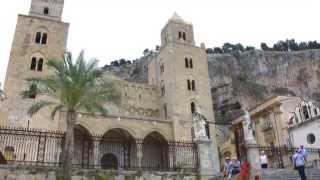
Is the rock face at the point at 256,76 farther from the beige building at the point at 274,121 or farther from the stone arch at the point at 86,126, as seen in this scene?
the stone arch at the point at 86,126

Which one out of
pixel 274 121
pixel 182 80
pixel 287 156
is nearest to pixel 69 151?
pixel 287 156

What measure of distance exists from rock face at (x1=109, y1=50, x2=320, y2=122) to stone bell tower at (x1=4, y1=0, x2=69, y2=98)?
100 feet

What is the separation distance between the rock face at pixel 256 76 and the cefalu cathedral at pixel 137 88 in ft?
55.7

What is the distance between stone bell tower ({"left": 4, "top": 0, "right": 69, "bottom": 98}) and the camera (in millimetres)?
31000

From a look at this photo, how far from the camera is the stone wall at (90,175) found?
13391 millimetres

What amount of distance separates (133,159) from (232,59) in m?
43.5

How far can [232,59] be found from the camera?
6812 cm

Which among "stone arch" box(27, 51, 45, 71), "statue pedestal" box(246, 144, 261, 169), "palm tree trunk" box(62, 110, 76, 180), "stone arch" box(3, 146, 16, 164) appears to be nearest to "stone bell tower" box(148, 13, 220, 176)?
"stone arch" box(27, 51, 45, 71)

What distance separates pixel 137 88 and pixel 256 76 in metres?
32.9

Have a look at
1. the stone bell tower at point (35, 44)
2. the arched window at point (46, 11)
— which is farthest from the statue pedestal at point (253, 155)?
the arched window at point (46, 11)

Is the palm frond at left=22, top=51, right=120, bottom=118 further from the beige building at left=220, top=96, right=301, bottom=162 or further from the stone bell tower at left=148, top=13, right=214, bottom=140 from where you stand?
the beige building at left=220, top=96, right=301, bottom=162

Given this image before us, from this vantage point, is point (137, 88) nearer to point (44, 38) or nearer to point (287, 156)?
point (44, 38)

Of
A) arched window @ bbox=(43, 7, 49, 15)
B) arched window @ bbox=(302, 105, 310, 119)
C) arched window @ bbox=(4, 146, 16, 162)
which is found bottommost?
arched window @ bbox=(4, 146, 16, 162)

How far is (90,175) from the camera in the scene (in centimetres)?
1441
